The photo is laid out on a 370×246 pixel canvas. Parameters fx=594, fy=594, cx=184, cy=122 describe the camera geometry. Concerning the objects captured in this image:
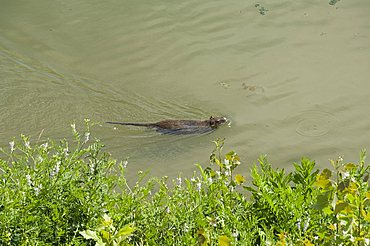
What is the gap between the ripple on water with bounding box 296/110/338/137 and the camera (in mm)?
6591

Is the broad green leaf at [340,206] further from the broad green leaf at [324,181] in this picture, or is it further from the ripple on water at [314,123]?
the ripple on water at [314,123]

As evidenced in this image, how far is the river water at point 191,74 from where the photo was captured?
656 centimetres

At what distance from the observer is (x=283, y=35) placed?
27.8 ft

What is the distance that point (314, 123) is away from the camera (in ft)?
22.1

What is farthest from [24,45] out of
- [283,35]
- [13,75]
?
[283,35]

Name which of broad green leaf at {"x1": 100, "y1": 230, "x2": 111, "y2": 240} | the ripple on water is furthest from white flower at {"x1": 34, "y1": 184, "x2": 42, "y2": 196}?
the ripple on water

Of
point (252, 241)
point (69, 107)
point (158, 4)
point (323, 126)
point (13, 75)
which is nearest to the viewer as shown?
point (252, 241)

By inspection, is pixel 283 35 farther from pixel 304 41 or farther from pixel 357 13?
pixel 357 13

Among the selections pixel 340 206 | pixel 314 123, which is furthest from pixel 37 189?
pixel 314 123

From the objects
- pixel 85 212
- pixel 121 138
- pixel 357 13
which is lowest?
pixel 121 138

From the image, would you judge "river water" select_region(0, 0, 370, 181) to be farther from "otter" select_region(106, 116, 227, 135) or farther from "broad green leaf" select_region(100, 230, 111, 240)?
"broad green leaf" select_region(100, 230, 111, 240)

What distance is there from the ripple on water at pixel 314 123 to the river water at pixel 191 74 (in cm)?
2

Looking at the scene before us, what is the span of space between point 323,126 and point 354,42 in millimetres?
1960

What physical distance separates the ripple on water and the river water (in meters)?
0.02
